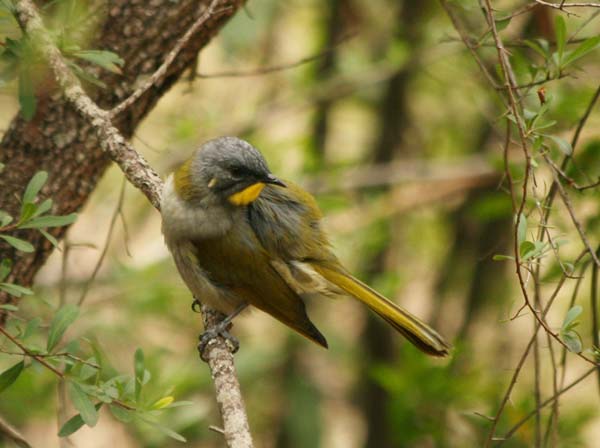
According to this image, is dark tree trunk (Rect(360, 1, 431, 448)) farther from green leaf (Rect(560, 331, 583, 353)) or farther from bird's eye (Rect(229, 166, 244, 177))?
green leaf (Rect(560, 331, 583, 353))

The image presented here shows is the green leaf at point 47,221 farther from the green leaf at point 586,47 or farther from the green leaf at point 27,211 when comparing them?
the green leaf at point 586,47

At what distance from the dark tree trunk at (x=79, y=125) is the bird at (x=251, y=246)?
35cm

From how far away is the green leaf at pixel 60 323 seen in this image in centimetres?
282

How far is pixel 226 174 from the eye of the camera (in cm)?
364

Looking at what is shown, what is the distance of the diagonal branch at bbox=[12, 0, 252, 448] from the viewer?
9.35 feet

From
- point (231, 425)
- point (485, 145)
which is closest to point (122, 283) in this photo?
point (485, 145)

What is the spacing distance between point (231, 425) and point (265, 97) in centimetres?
430

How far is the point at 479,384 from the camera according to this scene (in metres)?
5.55

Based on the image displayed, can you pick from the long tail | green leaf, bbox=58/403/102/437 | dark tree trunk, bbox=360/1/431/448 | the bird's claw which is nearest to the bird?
the long tail

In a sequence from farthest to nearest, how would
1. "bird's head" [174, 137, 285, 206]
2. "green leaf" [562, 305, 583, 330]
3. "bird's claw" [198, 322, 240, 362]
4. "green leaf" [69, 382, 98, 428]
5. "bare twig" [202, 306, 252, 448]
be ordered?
"bird's head" [174, 137, 285, 206], "bird's claw" [198, 322, 240, 362], "green leaf" [562, 305, 583, 330], "green leaf" [69, 382, 98, 428], "bare twig" [202, 306, 252, 448]

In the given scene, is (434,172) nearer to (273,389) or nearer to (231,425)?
(273,389)

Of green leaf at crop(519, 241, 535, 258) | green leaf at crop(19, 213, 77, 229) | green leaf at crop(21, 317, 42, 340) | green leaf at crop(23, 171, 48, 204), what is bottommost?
green leaf at crop(21, 317, 42, 340)

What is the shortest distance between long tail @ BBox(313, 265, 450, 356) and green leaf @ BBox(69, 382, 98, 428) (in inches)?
56.0

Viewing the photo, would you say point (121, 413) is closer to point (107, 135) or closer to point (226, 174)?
point (107, 135)
